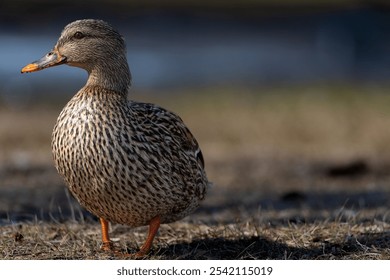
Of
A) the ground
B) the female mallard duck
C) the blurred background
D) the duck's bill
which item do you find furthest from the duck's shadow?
the duck's bill

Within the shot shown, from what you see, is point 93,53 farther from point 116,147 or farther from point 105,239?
point 105,239

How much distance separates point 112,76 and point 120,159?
681mm

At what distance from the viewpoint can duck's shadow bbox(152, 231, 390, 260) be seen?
19.0ft

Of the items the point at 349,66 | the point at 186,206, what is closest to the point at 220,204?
the point at 186,206

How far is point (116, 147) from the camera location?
5547 mm

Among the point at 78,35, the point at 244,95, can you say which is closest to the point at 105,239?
the point at 78,35

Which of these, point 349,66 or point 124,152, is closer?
point 124,152

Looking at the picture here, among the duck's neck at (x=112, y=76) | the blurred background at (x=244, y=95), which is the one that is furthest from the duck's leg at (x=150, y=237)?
the blurred background at (x=244, y=95)

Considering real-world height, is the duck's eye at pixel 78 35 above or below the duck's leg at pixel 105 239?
above

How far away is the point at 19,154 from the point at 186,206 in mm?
4875

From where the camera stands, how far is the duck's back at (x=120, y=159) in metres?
5.54

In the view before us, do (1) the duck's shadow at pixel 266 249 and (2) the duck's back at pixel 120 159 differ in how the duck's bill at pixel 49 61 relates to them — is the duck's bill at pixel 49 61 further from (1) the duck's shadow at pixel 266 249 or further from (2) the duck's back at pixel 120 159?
(1) the duck's shadow at pixel 266 249

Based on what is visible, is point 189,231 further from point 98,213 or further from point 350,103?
point 350,103
